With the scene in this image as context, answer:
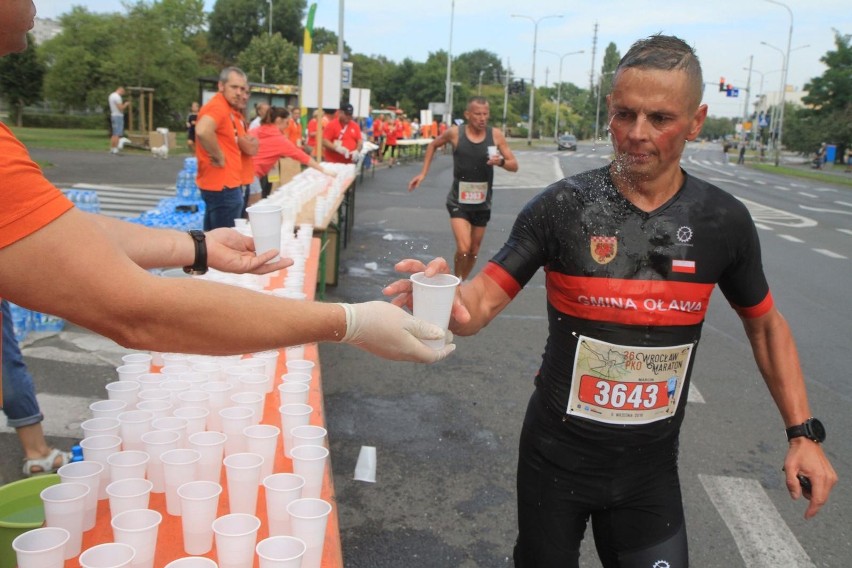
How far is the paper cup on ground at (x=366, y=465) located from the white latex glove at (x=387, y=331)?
97.8 inches

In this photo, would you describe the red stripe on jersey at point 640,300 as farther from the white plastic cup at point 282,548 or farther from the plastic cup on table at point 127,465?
the plastic cup on table at point 127,465

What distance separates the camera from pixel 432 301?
198cm

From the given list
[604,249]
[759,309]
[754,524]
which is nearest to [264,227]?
[604,249]

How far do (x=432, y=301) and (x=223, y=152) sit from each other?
20.3ft

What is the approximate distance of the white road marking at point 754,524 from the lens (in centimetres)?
356

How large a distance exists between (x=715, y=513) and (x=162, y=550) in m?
3.19

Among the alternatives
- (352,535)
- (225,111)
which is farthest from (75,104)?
(352,535)

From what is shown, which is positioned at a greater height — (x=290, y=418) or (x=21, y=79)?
(x=21, y=79)

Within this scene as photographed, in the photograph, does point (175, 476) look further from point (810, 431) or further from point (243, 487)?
point (810, 431)

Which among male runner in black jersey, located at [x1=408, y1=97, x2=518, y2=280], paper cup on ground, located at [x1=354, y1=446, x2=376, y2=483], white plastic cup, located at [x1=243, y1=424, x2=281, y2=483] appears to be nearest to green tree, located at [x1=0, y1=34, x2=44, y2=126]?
male runner in black jersey, located at [x1=408, y1=97, x2=518, y2=280]

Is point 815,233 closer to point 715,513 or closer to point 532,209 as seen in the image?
point 715,513

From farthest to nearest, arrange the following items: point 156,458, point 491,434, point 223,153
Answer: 1. point 223,153
2. point 491,434
3. point 156,458

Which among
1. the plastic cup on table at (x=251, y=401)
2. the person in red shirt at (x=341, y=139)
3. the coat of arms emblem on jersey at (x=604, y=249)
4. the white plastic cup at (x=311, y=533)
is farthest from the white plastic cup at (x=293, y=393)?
the person in red shirt at (x=341, y=139)

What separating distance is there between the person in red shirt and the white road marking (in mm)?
10937
